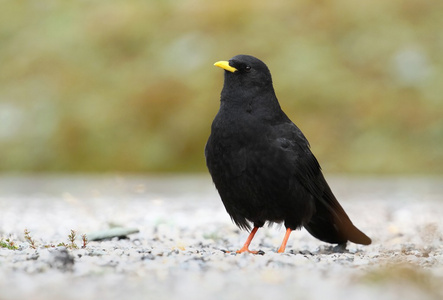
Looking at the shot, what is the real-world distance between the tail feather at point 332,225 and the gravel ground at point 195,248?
0.45 ft

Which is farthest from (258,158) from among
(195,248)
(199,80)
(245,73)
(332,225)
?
(199,80)

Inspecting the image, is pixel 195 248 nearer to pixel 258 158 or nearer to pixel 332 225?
pixel 258 158

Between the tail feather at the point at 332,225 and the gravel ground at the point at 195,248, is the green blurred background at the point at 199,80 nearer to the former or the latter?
the gravel ground at the point at 195,248

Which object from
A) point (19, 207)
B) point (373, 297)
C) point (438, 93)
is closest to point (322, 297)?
point (373, 297)

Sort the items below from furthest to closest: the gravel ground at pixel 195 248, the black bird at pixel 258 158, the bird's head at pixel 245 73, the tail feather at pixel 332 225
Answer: the tail feather at pixel 332 225 → the bird's head at pixel 245 73 → the black bird at pixel 258 158 → the gravel ground at pixel 195 248

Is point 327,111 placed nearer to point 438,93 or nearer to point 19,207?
point 438,93

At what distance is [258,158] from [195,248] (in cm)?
101

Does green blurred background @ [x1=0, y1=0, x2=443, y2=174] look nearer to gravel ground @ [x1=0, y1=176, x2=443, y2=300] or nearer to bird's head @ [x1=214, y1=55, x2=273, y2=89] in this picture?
gravel ground @ [x1=0, y1=176, x2=443, y2=300]

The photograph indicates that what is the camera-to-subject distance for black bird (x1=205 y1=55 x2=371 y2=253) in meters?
5.64

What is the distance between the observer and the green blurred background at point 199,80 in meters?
15.6

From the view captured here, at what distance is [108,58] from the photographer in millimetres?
19641

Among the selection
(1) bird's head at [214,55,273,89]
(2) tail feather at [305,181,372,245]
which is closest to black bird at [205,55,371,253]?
(1) bird's head at [214,55,273,89]

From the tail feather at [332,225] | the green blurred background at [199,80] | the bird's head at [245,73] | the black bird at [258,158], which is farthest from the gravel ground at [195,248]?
the green blurred background at [199,80]

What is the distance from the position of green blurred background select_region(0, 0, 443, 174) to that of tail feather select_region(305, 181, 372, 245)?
812cm
